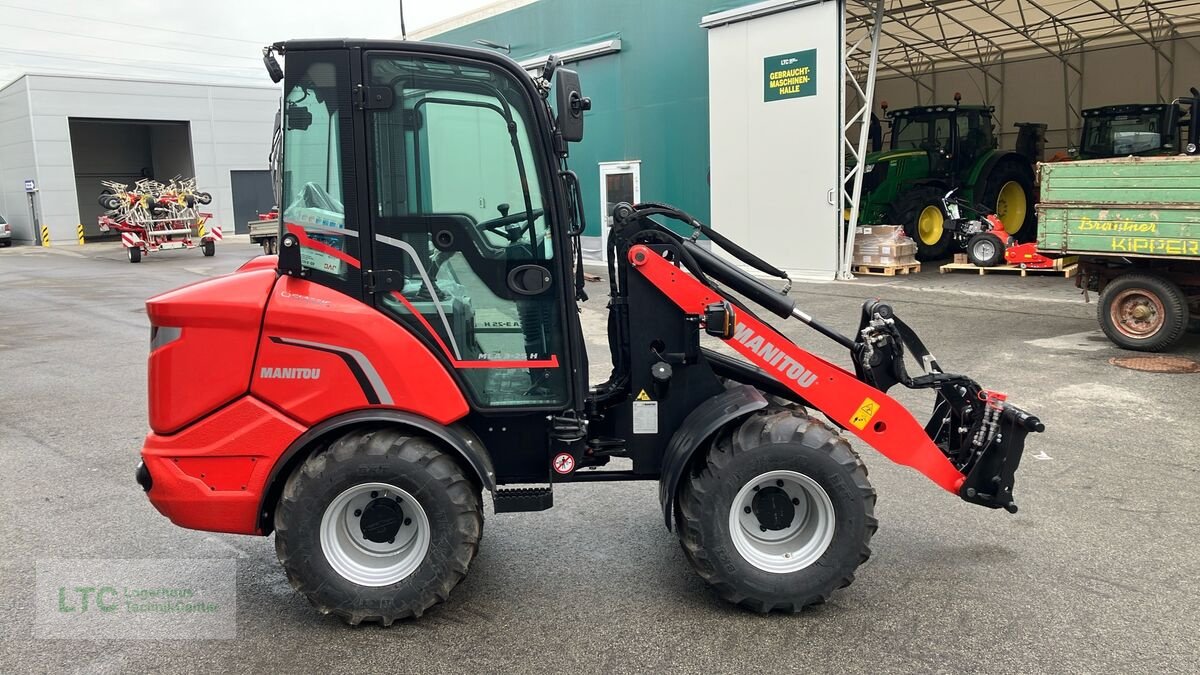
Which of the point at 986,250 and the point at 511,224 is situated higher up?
the point at 511,224

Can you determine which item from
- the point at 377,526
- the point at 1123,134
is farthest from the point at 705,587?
the point at 1123,134

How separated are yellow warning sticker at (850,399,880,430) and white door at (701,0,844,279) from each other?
11.5m

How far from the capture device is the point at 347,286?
3705 millimetres

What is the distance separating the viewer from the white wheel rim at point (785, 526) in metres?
3.83

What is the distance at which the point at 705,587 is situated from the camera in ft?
13.6

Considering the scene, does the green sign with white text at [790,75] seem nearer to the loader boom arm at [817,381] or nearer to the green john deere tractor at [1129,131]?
the green john deere tractor at [1129,131]

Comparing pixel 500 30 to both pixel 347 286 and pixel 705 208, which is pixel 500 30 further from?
pixel 347 286

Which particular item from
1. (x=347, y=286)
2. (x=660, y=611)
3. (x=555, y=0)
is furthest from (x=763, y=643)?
(x=555, y=0)

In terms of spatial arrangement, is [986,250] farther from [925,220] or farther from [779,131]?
[779,131]

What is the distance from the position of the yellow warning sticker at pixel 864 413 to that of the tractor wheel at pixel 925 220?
1401 centimetres

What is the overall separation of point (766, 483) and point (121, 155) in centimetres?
4612

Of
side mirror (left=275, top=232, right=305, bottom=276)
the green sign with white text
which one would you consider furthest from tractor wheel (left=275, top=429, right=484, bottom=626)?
the green sign with white text

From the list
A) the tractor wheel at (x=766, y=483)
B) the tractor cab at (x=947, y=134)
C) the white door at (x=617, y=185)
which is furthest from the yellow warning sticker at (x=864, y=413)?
the tractor cab at (x=947, y=134)

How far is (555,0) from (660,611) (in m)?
18.4
